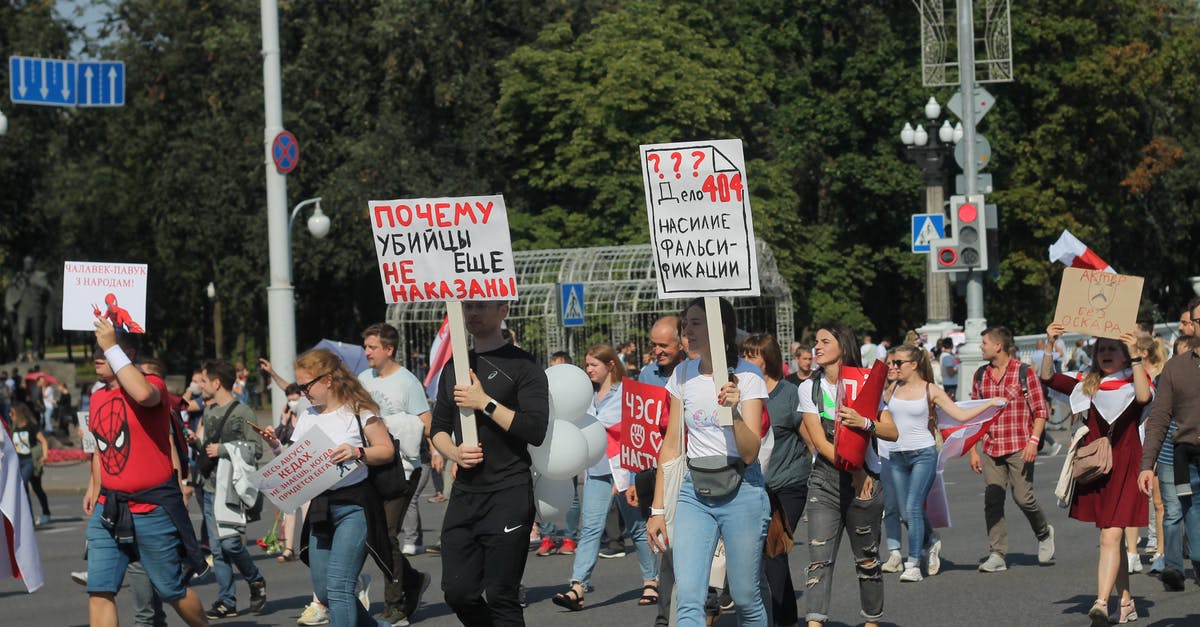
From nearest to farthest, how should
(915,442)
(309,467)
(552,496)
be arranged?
(552,496) → (309,467) → (915,442)

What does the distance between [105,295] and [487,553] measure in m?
2.92

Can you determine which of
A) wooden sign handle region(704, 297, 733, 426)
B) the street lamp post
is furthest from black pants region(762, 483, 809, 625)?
→ the street lamp post

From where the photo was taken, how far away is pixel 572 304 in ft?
79.6


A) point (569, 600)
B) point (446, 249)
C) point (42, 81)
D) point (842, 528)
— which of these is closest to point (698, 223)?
point (446, 249)

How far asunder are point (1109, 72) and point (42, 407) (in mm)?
27633

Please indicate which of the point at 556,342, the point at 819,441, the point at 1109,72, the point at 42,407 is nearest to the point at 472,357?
the point at 819,441

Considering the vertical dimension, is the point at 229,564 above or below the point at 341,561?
below

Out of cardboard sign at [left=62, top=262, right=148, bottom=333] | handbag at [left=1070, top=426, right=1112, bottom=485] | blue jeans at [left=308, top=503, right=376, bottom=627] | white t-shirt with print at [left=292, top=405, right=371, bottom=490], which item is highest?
cardboard sign at [left=62, top=262, right=148, bottom=333]

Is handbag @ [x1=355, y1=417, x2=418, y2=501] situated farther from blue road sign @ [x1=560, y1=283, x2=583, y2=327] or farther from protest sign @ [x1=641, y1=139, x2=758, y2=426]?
blue road sign @ [x1=560, y1=283, x2=583, y2=327]

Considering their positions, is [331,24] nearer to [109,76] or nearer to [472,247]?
[109,76]

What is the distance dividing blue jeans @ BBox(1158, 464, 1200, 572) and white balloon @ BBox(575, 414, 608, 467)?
3.25 metres

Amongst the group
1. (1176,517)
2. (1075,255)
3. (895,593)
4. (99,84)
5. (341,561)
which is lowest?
(895,593)

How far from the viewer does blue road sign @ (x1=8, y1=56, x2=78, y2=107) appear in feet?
75.4

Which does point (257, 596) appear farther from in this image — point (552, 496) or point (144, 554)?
point (552, 496)
